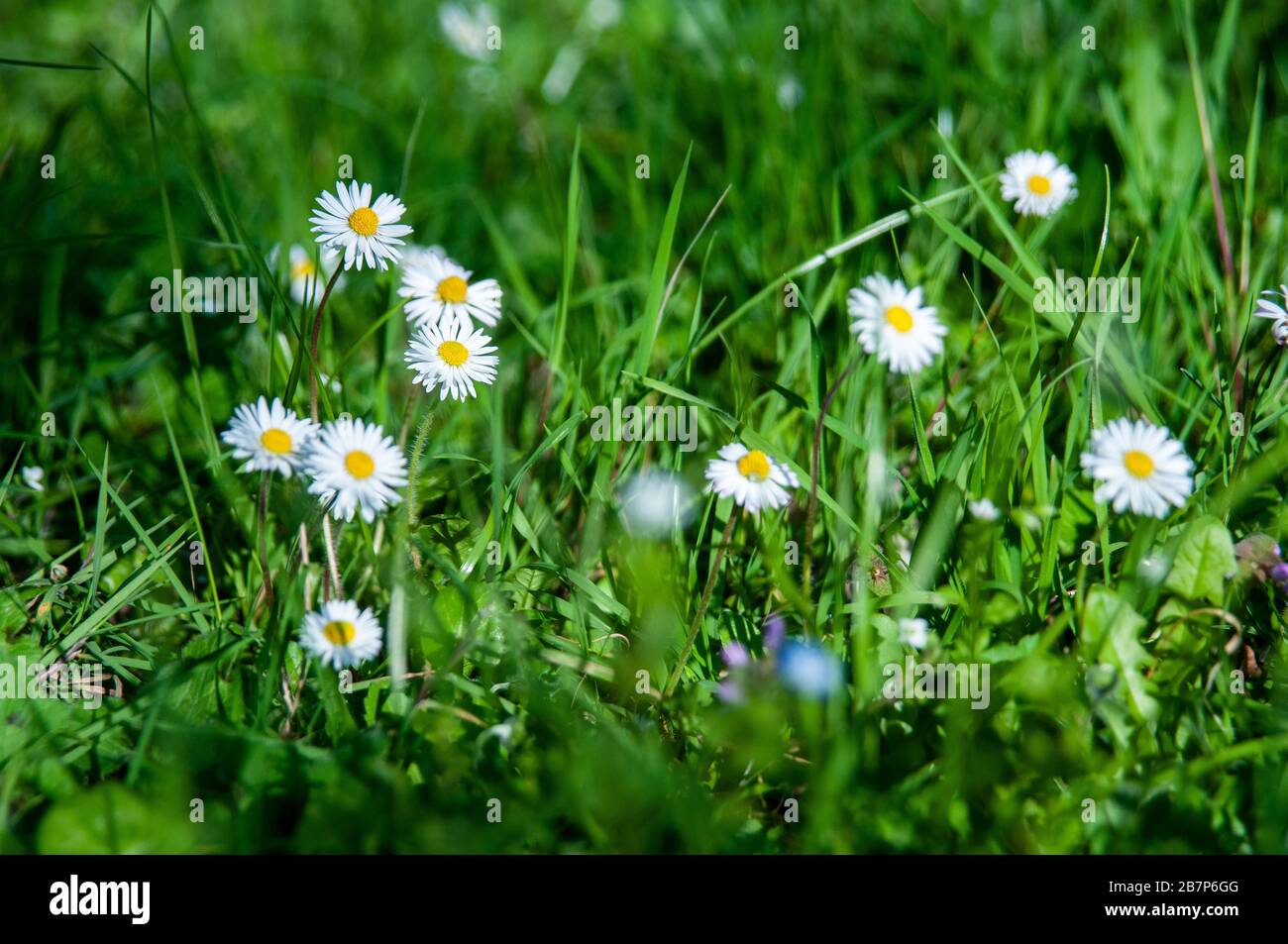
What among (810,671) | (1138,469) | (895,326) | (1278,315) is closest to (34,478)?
(810,671)

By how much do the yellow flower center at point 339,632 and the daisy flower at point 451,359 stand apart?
15.3 inches

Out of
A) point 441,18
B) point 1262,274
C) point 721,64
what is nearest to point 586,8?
point 441,18

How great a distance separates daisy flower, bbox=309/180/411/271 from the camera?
1494 mm

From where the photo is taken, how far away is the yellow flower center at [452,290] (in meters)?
1.71

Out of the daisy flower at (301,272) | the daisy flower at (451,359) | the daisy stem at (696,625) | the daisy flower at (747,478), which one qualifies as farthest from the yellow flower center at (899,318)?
the daisy flower at (301,272)

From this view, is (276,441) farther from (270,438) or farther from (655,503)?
(655,503)

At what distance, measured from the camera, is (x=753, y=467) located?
63.4 inches

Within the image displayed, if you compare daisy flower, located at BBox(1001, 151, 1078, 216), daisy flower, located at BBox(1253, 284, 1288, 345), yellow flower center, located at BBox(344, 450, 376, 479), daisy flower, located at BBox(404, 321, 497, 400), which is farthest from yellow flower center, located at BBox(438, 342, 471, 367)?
daisy flower, located at BBox(1253, 284, 1288, 345)

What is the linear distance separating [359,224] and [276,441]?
14.8 inches

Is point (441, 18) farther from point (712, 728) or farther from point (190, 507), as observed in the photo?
point (712, 728)

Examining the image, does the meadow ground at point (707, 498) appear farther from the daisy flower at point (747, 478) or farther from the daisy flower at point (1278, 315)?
the daisy flower at point (1278, 315)

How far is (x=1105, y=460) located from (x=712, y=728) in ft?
2.35

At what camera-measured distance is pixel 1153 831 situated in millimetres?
1338

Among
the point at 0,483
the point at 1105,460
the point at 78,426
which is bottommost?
the point at 1105,460
